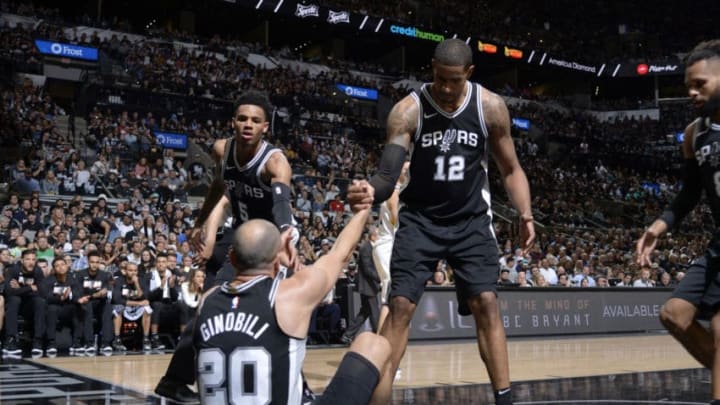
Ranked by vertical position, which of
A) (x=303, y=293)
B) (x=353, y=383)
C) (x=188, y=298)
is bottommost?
(x=188, y=298)

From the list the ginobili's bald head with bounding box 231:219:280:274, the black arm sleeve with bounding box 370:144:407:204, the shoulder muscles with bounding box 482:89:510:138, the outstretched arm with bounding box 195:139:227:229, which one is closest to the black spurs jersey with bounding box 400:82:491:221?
the shoulder muscles with bounding box 482:89:510:138

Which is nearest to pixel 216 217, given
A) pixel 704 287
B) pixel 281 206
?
pixel 281 206

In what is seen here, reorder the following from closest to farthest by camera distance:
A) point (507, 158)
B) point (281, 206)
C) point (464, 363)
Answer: point (281, 206) < point (507, 158) < point (464, 363)

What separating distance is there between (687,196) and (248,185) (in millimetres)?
2743

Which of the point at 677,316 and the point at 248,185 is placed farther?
the point at 248,185

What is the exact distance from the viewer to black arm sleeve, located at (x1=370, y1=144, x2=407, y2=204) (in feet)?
14.1

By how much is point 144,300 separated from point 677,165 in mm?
30483

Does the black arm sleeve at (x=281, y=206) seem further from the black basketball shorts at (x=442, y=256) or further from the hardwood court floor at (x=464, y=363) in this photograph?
the hardwood court floor at (x=464, y=363)

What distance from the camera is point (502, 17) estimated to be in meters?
41.2

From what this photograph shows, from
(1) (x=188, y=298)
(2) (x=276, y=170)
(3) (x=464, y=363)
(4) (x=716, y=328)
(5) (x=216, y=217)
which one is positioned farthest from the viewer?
(1) (x=188, y=298)

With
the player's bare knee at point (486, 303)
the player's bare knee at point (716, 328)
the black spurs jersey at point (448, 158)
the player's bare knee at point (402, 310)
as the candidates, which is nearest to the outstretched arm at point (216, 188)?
the black spurs jersey at point (448, 158)

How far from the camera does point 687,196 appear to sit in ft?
15.4

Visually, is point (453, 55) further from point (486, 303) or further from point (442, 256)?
point (486, 303)

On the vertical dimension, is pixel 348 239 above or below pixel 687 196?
below
